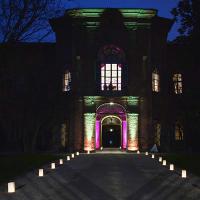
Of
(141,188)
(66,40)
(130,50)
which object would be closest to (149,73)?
(130,50)

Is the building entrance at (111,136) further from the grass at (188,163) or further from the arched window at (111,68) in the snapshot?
the grass at (188,163)

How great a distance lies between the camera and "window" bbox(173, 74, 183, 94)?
48.6 meters

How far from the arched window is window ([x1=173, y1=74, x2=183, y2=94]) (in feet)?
22.0

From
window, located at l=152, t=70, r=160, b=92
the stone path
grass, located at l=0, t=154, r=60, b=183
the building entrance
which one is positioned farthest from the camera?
the building entrance

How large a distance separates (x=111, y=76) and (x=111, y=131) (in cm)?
529

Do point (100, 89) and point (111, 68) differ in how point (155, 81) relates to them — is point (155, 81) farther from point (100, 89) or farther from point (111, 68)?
point (100, 89)

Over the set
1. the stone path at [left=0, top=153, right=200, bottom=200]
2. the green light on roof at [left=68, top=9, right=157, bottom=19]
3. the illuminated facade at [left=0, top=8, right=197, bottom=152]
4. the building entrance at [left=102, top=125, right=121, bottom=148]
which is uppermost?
the green light on roof at [left=68, top=9, right=157, bottom=19]

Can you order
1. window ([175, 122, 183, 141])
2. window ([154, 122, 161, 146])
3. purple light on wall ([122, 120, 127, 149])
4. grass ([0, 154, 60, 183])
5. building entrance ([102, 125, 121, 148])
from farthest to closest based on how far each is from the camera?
1. window ([175, 122, 183, 141])
2. building entrance ([102, 125, 121, 148])
3. window ([154, 122, 161, 146])
4. purple light on wall ([122, 120, 127, 149])
5. grass ([0, 154, 60, 183])

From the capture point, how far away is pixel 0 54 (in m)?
26.5

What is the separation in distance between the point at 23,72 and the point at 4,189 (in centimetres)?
3496

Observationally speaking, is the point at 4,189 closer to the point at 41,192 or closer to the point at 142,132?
the point at 41,192

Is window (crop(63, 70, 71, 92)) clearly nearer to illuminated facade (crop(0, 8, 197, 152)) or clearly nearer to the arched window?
illuminated facade (crop(0, 8, 197, 152))

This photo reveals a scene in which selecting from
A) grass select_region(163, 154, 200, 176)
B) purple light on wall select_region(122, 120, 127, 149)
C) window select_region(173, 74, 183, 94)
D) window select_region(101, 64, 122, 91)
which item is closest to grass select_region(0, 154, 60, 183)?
grass select_region(163, 154, 200, 176)

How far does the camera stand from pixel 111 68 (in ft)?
Answer: 147
